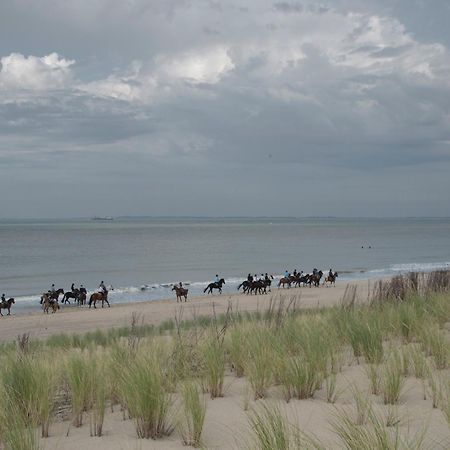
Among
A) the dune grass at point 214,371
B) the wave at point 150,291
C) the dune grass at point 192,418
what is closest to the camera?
the dune grass at point 192,418

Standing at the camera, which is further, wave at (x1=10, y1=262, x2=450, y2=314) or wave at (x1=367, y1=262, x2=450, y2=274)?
wave at (x1=367, y1=262, x2=450, y2=274)

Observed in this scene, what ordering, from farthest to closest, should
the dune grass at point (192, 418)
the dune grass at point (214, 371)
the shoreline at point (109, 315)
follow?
the shoreline at point (109, 315), the dune grass at point (214, 371), the dune grass at point (192, 418)

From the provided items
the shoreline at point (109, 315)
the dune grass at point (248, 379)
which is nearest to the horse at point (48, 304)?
the shoreline at point (109, 315)

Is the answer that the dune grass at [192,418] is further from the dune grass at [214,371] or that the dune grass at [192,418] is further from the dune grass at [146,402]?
the dune grass at [214,371]

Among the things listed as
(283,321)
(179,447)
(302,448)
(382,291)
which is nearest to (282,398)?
(179,447)

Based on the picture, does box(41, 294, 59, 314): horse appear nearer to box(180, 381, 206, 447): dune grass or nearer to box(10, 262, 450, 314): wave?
box(10, 262, 450, 314): wave

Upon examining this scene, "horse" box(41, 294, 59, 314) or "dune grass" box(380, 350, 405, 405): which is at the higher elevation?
"dune grass" box(380, 350, 405, 405)

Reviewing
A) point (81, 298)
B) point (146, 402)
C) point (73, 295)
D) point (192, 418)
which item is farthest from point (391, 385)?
point (73, 295)

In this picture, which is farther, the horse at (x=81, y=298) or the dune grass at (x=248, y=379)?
the horse at (x=81, y=298)

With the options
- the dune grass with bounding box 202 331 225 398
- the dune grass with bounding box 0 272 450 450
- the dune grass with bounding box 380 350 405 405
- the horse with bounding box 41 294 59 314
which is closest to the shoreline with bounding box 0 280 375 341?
the horse with bounding box 41 294 59 314

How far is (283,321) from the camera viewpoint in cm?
834

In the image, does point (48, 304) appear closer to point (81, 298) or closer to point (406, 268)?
point (81, 298)

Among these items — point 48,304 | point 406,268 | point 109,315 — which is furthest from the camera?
point 406,268

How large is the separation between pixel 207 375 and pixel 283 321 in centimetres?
286
